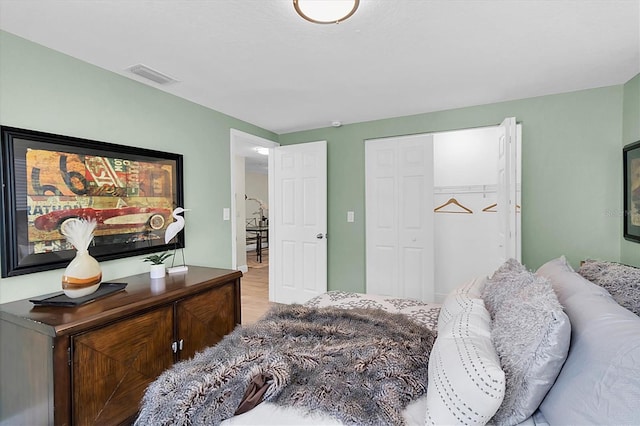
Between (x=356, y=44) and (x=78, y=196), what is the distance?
2.10 m

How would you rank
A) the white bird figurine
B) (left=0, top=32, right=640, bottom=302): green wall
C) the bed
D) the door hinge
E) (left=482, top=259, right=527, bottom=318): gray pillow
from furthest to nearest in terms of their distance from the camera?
the white bird figurine < the door hinge < (left=0, top=32, right=640, bottom=302): green wall < (left=482, top=259, right=527, bottom=318): gray pillow < the bed

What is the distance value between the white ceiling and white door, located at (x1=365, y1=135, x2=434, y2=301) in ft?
2.68

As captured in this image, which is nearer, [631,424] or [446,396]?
[631,424]

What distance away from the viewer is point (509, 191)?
2.61 metres

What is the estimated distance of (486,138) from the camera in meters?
3.77

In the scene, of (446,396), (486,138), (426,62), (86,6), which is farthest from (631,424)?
(486,138)

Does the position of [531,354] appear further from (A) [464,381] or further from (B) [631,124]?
(B) [631,124]

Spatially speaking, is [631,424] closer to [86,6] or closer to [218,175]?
[86,6]

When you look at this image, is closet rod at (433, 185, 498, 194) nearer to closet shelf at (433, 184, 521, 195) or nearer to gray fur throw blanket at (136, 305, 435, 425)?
closet shelf at (433, 184, 521, 195)

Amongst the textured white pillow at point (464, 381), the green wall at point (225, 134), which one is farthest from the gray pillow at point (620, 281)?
the green wall at point (225, 134)

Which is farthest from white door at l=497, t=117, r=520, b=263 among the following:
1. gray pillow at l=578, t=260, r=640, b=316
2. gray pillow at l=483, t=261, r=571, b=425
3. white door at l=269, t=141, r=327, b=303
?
white door at l=269, t=141, r=327, b=303

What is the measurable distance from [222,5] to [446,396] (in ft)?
6.44

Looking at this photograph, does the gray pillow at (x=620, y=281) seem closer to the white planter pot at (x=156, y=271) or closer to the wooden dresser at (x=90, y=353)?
the wooden dresser at (x=90, y=353)

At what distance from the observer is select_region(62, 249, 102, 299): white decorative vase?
173cm
